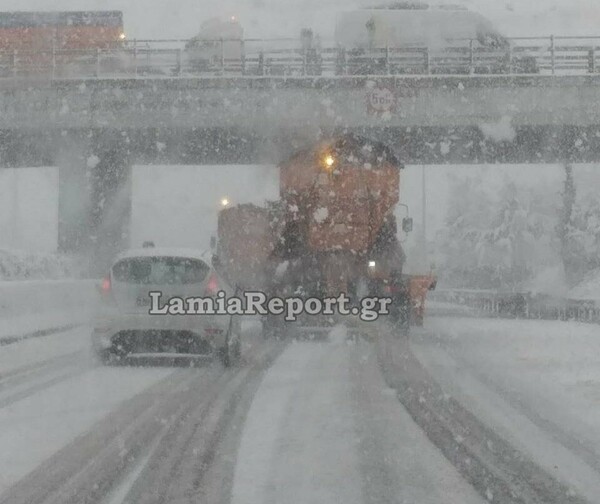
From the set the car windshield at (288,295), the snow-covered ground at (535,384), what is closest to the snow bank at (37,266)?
the car windshield at (288,295)

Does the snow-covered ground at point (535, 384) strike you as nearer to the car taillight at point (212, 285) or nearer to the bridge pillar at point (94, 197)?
the car taillight at point (212, 285)

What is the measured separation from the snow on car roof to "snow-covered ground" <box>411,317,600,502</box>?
338 centimetres

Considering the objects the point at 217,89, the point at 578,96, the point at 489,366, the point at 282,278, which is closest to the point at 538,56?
the point at 578,96

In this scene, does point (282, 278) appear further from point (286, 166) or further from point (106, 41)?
point (106, 41)

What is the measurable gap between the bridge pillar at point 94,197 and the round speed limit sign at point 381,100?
26.8 feet

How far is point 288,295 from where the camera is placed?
21781 millimetres

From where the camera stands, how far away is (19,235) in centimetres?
8788

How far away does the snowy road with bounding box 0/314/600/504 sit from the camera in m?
6.97

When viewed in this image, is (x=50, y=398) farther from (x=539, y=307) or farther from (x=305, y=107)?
(x=539, y=307)

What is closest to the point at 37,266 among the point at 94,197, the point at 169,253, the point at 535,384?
the point at 94,197

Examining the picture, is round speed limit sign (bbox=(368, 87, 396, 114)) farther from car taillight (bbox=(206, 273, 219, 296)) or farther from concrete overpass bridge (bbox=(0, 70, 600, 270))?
car taillight (bbox=(206, 273, 219, 296))

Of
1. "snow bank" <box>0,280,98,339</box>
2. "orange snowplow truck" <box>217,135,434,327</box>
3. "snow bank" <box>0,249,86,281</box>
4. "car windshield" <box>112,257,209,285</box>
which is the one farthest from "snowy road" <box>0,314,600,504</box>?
"snow bank" <box>0,249,86,281</box>

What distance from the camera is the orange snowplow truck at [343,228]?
73.4 feet

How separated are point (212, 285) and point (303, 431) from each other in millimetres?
5896
